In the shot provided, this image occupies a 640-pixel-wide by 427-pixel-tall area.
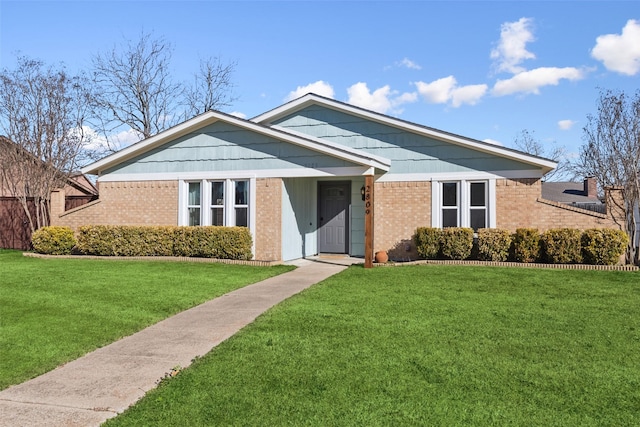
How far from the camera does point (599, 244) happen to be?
38.7ft

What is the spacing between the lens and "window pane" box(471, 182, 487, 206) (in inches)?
542

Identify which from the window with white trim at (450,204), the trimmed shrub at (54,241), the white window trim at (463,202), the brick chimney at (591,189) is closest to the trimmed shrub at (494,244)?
the white window trim at (463,202)

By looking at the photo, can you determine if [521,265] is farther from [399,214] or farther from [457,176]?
[399,214]

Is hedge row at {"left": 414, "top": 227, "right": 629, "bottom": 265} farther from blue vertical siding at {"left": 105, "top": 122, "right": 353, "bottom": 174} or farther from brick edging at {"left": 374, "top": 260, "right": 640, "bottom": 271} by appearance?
blue vertical siding at {"left": 105, "top": 122, "right": 353, "bottom": 174}

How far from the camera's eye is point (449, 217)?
14.0 m

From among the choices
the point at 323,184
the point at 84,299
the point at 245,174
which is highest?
the point at 245,174

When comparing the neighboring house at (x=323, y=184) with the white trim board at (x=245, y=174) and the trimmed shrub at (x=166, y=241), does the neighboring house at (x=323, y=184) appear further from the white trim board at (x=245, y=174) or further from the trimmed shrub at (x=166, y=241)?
the trimmed shrub at (x=166, y=241)

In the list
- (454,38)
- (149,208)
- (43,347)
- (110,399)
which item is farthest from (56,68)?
(110,399)

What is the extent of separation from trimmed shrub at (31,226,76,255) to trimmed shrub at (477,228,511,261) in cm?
1265

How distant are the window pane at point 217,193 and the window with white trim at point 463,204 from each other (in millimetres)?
6479

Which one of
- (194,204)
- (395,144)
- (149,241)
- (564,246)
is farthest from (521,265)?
(149,241)

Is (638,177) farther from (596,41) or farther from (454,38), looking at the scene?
(454,38)

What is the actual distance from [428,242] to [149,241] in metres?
8.25

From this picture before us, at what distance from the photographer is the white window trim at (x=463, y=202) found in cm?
1350
